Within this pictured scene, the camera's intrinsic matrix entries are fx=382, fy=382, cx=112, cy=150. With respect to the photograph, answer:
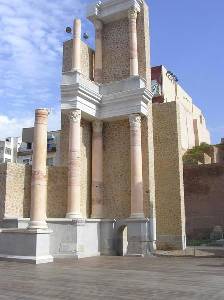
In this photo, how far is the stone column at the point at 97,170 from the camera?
21.0 metres

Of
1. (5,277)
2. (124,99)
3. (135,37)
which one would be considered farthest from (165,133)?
(5,277)

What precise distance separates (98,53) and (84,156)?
661 centimetres

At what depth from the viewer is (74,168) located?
1925 cm

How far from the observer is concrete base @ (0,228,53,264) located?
14.8 meters

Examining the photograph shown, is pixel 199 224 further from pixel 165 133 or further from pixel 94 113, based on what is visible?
pixel 94 113

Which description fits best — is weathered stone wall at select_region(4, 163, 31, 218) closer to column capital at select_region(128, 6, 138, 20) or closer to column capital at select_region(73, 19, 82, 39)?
column capital at select_region(73, 19, 82, 39)

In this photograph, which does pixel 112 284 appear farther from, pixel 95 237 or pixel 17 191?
pixel 95 237

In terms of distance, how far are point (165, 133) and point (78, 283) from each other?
1671cm

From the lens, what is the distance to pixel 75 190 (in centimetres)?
1905

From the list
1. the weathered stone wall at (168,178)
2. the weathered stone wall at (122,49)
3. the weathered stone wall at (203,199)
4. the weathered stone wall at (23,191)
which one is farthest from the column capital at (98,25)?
the weathered stone wall at (203,199)

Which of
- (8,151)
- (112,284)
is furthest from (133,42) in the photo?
(8,151)

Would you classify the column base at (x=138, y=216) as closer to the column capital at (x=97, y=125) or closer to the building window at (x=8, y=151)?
the column capital at (x=97, y=125)

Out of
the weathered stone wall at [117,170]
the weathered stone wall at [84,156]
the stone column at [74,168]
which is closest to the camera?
the stone column at [74,168]

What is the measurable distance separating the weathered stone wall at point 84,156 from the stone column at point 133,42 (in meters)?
4.12
